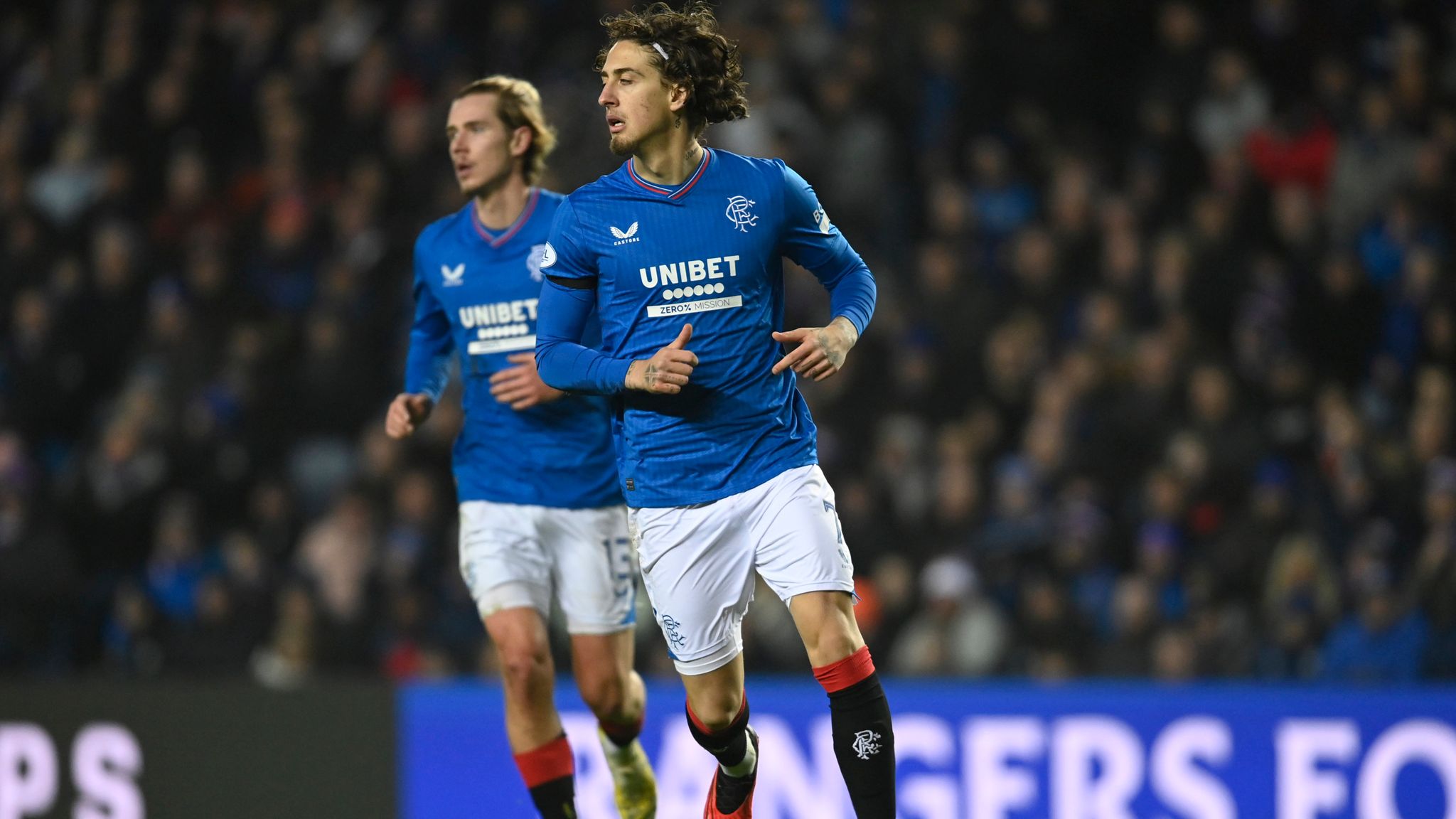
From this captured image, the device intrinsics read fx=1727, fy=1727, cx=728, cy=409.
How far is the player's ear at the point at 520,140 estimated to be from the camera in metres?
6.18

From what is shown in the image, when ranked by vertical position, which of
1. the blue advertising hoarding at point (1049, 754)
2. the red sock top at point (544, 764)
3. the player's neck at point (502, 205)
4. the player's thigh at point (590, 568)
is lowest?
the blue advertising hoarding at point (1049, 754)

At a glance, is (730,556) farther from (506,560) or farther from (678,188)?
(506,560)

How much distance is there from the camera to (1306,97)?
12.0 m

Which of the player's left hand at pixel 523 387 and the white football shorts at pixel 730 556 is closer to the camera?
the white football shorts at pixel 730 556

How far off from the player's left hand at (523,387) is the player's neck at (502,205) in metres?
0.56

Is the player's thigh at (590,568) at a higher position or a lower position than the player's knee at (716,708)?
higher

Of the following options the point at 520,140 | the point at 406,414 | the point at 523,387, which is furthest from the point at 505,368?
the point at 520,140

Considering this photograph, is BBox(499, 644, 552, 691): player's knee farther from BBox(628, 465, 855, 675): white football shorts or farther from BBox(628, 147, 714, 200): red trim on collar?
BBox(628, 147, 714, 200): red trim on collar

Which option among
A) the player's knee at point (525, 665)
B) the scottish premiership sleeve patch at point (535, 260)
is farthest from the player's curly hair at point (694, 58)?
the player's knee at point (525, 665)

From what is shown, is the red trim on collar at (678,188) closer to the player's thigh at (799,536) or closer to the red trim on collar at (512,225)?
the player's thigh at (799,536)

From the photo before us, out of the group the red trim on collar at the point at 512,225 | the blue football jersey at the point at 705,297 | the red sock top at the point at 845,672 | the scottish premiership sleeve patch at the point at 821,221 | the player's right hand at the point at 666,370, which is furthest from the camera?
the red trim on collar at the point at 512,225

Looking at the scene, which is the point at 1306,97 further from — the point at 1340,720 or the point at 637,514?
the point at 637,514

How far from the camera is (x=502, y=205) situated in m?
6.21

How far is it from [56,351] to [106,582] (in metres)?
1.89
